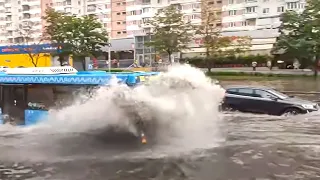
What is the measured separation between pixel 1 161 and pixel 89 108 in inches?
88.9

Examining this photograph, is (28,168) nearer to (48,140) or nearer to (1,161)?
(1,161)

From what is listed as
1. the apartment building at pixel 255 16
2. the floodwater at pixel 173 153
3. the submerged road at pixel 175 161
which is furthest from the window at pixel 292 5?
the submerged road at pixel 175 161

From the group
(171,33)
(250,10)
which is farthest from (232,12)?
(171,33)

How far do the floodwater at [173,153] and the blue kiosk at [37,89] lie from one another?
423 mm

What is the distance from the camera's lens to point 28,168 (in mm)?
8836

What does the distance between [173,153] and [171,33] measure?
3853 centimetres

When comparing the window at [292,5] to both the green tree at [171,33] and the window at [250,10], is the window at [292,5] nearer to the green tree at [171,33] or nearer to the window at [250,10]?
the window at [250,10]

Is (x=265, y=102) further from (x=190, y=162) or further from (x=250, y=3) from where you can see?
(x=250, y=3)

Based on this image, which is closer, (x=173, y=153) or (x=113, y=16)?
(x=173, y=153)

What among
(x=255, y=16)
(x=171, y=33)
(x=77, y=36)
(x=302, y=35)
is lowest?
(x=302, y=35)

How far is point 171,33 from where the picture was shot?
47.4 meters

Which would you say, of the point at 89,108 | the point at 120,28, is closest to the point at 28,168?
the point at 89,108

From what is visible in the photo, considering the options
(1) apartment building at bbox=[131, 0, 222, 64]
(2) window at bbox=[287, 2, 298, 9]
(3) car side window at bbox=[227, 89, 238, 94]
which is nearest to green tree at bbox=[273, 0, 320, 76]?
(2) window at bbox=[287, 2, 298, 9]

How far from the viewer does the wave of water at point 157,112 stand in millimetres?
9477
